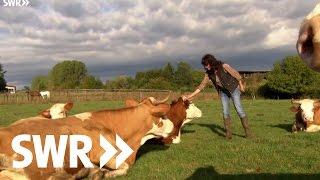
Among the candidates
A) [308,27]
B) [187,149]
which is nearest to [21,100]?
[187,149]

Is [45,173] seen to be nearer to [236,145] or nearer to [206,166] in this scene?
[206,166]

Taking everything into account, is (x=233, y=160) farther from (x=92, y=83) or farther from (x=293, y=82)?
(x=92, y=83)

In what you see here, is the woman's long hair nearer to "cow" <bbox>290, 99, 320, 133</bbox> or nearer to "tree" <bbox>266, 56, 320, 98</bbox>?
"cow" <bbox>290, 99, 320, 133</bbox>

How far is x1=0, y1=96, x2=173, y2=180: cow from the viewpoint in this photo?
721 centimetres

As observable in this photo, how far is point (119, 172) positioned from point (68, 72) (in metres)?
117

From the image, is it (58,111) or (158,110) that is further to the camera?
(58,111)

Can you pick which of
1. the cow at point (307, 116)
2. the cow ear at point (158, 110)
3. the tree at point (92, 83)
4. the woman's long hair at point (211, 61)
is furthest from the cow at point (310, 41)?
the tree at point (92, 83)

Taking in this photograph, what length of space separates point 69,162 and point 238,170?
2927 millimetres

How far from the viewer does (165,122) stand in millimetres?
10680

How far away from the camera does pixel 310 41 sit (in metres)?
2.14

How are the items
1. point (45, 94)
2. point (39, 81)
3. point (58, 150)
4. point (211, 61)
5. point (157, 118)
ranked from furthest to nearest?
point (39, 81) < point (45, 94) < point (211, 61) < point (157, 118) < point (58, 150)

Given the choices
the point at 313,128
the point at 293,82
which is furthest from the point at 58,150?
the point at 293,82

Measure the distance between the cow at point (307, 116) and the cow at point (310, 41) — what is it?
526 inches

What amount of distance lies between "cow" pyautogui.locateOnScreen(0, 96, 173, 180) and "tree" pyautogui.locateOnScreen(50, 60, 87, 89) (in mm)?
109522
